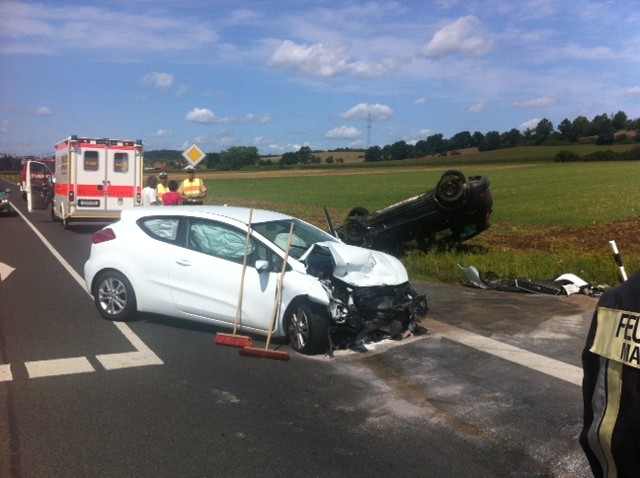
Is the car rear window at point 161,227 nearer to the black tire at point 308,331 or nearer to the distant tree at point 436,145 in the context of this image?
the black tire at point 308,331

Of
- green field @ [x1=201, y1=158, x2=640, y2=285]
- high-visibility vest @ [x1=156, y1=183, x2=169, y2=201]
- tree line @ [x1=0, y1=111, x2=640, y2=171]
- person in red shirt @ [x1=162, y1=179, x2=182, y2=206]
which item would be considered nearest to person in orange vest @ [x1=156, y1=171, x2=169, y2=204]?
high-visibility vest @ [x1=156, y1=183, x2=169, y2=201]

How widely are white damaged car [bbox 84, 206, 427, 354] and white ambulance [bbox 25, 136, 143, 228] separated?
12.1m

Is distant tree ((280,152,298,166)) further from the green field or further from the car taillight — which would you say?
the car taillight

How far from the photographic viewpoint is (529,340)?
26.0 ft

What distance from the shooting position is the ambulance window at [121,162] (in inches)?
812

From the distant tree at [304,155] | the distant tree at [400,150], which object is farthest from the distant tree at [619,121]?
the distant tree at [304,155]

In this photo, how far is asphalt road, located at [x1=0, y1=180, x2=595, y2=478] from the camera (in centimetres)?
456

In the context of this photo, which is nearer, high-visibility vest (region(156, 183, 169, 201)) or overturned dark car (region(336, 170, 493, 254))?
overturned dark car (region(336, 170, 493, 254))

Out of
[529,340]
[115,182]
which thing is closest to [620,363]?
[529,340]

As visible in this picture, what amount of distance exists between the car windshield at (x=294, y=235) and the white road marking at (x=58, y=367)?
2.47m

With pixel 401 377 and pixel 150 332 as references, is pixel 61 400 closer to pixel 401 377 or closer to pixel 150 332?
pixel 150 332

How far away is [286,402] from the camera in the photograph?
577 cm

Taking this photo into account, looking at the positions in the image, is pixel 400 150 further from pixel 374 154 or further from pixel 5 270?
pixel 5 270

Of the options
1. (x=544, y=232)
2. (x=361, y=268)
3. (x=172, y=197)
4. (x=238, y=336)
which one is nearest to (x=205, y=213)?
(x=238, y=336)
